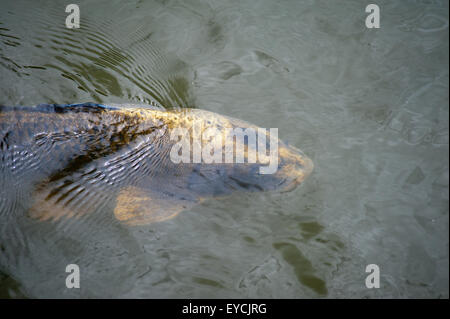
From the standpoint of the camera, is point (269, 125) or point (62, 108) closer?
point (62, 108)

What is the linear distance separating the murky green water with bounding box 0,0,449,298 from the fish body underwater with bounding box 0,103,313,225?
0.11 metres

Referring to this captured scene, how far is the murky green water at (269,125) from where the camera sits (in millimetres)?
2770

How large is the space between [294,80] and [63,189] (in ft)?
8.12

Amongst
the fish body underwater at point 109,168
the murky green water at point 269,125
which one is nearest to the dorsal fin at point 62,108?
the fish body underwater at point 109,168

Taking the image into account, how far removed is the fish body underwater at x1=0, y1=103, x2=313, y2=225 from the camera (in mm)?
2977

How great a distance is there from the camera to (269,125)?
11.5 feet

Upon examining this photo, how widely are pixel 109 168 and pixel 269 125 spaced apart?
1512mm

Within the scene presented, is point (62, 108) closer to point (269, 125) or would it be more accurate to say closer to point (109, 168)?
point (109, 168)

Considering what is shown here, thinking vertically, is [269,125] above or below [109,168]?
above

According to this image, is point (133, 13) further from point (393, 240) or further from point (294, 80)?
point (393, 240)

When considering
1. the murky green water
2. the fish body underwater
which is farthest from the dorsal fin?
the murky green water

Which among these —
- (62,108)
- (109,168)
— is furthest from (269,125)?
(62,108)

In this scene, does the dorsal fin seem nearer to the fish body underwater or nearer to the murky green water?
the fish body underwater

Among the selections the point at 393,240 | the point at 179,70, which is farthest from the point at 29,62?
the point at 393,240
